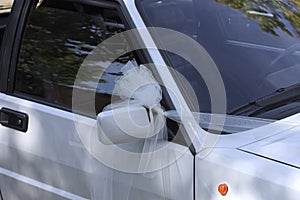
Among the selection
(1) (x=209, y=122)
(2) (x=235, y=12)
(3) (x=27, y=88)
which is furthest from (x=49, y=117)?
(2) (x=235, y=12)

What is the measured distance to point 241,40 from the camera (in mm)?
2539

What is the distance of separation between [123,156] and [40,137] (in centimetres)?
54

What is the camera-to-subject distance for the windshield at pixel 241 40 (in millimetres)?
2275

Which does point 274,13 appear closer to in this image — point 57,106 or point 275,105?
point 275,105

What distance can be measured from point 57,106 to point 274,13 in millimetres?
1146

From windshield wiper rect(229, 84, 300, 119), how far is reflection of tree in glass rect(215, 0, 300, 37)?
0.40m

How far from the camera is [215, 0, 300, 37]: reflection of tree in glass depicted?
2.60 m

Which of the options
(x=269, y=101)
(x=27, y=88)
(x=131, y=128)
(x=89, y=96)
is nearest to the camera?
(x=131, y=128)

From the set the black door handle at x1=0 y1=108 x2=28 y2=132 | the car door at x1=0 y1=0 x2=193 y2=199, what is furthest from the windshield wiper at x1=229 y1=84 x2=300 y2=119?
the black door handle at x1=0 y1=108 x2=28 y2=132

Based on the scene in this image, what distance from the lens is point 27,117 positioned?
2672mm

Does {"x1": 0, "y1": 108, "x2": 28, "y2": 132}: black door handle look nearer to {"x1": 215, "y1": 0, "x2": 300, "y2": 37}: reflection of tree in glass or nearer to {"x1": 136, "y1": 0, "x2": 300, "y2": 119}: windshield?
{"x1": 136, "y1": 0, "x2": 300, "y2": 119}: windshield

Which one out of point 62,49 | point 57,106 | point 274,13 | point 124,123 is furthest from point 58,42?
point 274,13

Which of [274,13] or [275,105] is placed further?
[274,13]

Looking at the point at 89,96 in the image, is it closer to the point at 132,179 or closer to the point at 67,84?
the point at 67,84
